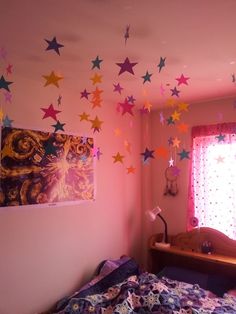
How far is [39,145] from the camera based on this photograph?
2.29 m

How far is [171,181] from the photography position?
3270 millimetres

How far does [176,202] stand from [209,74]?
61.1 inches

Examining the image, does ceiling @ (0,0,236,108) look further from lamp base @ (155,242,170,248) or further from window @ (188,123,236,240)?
lamp base @ (155,242,170,248)

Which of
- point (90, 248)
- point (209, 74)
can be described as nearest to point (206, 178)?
point (209, 74)

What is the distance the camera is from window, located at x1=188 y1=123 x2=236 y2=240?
9.08ft

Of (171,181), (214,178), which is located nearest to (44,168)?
(171,181)

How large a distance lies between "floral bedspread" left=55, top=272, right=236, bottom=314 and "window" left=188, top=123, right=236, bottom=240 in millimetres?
740

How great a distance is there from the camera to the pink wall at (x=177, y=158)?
2.94 meters

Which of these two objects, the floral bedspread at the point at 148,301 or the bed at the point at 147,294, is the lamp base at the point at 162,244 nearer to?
the bed at the point at 147,294

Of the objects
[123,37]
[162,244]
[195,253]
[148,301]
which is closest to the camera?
[123,37]

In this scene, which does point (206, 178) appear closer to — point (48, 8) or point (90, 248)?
point (90, 248)

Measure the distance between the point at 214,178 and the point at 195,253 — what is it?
80 centimetres

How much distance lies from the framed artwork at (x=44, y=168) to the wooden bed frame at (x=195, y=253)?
106 centimetres

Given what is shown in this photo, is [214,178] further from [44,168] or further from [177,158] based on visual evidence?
[44,168]
